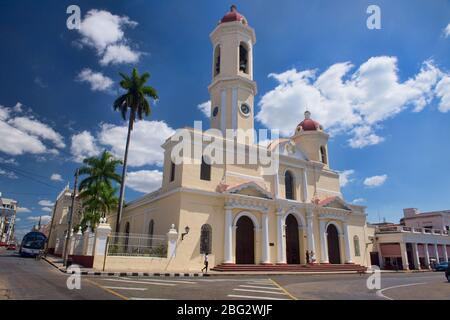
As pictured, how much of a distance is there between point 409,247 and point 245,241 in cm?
2499

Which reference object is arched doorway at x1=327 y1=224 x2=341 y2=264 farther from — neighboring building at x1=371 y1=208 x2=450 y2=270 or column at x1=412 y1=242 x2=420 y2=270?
column at x1=412 y1=242 x2=420 y2=270

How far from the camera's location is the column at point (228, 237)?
2212cm

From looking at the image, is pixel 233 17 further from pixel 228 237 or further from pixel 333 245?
pixel 333 245

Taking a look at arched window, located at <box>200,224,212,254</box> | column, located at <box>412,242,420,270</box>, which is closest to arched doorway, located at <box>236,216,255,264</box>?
arched window, located at <box>200,224,212,254</box>

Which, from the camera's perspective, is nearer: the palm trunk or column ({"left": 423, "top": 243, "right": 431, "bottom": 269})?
the palm trunk

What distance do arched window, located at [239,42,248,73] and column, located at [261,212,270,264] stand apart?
13.6 meters

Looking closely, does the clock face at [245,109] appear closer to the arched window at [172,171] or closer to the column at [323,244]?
the arched window at [172,171]

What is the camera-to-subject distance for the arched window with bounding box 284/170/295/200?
93.7 ft

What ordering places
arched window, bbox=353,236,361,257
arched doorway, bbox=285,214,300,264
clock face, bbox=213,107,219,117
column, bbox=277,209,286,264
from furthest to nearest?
arched window, bbox=353,236,361,257 → clock face, bbox=213,107,219,117 → arched doorway, bbox=285,214,300,264 → column, bbox=277,209,286,264

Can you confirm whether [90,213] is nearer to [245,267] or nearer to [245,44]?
[245,267]
